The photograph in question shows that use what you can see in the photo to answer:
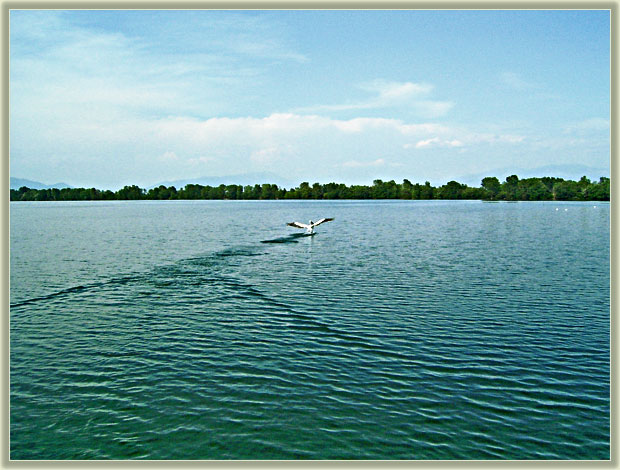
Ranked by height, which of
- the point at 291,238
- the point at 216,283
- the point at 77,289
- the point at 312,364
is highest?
the point at 291,238

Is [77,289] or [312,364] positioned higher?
[77,289]

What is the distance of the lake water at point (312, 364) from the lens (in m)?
17.2

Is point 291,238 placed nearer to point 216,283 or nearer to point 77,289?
point 216,283

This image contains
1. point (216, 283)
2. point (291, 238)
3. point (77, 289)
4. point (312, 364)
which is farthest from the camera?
point (291, 238)

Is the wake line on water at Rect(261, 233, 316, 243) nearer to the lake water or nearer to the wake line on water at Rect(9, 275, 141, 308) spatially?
the lake water

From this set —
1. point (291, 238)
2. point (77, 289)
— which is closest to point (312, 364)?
point (77, 289)

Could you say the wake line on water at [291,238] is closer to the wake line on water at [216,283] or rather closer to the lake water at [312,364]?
the wake line on water at [216,283]

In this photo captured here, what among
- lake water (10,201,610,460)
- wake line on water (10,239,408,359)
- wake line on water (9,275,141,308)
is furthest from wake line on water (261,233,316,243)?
wake line on water (9,275,141,308)

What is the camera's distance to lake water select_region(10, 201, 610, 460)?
17.2m

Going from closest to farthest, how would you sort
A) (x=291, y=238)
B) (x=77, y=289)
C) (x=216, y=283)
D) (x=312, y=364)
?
(x=312, y=364), (x=77, y=289), (x=216, y=283), (x=291, y=238)

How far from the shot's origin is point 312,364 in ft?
76.6

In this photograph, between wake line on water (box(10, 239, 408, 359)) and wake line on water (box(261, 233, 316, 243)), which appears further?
wake line on water (box(261, 233, 316, 243))

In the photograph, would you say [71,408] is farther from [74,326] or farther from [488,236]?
[488,236]

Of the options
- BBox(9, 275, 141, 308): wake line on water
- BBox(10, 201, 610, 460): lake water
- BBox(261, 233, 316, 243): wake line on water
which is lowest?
BBox(10, 201, 610, 460): lake water
